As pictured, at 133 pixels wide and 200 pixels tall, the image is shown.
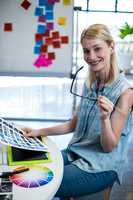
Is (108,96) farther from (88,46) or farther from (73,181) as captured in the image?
→ (73,181)

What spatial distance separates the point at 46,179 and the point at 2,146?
33 centimetres

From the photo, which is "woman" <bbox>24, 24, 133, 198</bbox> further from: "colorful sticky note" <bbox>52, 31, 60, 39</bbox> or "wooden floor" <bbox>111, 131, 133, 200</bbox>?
"colorful sticky note" <bbox>52, 31, 60, 39</bbox>

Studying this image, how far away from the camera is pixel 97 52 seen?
1383 millimetres

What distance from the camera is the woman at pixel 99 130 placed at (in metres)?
1.35

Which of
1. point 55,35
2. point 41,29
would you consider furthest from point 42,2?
point 55,35

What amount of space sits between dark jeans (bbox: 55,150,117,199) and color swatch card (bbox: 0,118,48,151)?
0.59 feet

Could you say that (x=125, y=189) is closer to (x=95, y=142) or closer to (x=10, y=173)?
(x=95, y=142)

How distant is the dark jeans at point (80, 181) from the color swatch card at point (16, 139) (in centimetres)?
18

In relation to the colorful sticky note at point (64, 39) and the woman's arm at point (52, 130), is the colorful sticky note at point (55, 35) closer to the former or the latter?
the colorful sticky note at point (64, 39)

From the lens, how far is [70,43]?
4.45 m

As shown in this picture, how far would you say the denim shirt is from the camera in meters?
1.41

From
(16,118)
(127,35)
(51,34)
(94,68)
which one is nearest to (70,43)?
(51,34)

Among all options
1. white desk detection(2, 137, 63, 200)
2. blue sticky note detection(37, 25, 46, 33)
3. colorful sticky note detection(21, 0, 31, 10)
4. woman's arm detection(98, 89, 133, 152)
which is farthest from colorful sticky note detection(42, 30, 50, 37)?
white desk detection(2, 137, 63, 200)

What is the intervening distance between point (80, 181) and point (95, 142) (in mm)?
185
